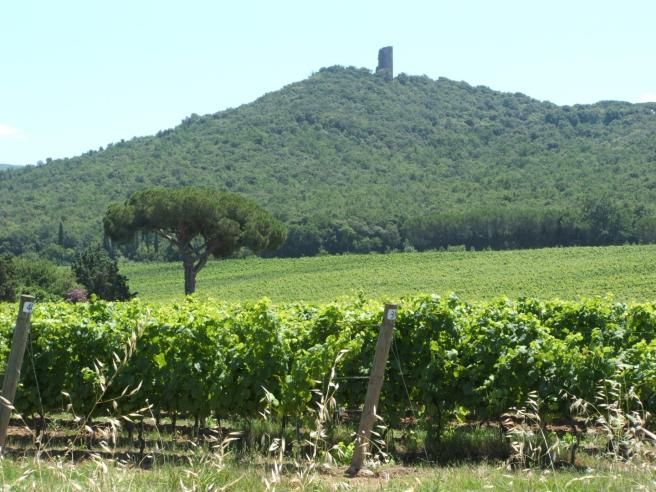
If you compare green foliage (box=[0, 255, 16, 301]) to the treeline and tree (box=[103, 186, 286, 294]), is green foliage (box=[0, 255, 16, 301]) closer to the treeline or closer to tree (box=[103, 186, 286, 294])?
tree (box=[103, 186, 286, 294])

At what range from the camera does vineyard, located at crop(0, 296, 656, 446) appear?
8.35 metres

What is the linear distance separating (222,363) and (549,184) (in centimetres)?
10731

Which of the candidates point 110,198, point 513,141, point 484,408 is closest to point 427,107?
point 513,141

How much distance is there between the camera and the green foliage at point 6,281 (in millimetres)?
35856

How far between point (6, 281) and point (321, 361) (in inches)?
1228

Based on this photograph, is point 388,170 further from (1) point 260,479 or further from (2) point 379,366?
(1) point 260,479

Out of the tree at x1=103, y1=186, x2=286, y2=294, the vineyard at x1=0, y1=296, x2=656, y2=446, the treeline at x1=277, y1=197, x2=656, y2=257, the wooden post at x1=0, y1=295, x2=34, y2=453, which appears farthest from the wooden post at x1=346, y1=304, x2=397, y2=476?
the treeline at x1=277, y1=197, x2=656, y2=257

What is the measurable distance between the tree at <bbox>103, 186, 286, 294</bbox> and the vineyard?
29085 mm

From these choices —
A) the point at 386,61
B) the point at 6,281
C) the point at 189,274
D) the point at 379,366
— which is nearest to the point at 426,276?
the point at 189,274

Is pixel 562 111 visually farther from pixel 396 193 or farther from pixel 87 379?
pixel 87 379

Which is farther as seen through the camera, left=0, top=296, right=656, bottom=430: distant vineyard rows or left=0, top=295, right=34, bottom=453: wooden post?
left=0, top=296, right=656, bottom=430: distant vineyard rows

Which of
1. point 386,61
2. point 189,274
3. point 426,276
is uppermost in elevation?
point 386,61

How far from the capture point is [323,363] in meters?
8.37

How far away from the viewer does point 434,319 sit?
8578mm
